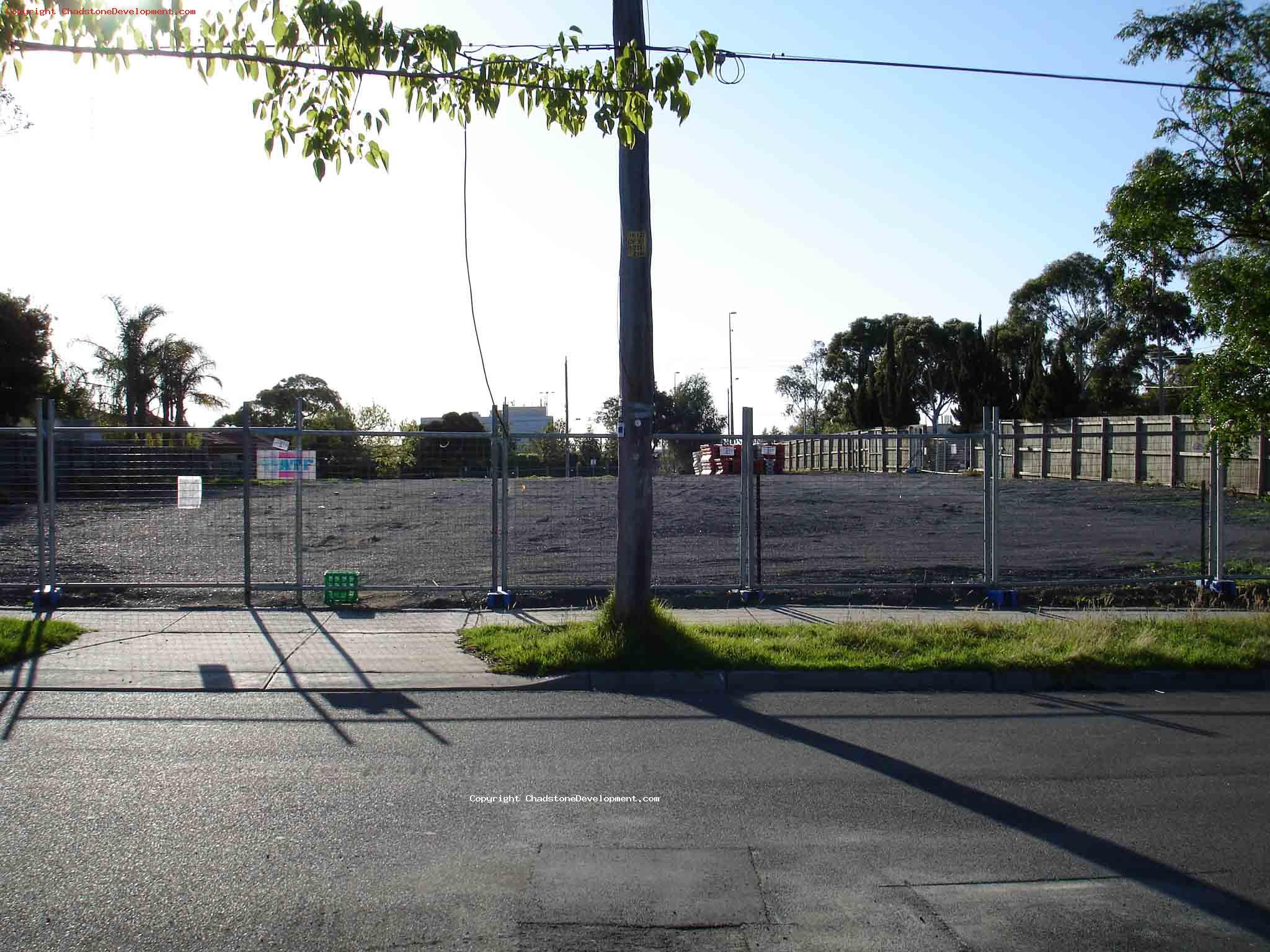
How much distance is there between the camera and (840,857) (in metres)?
4.95

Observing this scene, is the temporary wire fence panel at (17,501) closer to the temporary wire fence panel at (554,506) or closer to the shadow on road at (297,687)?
the shadow on road at (297,687)

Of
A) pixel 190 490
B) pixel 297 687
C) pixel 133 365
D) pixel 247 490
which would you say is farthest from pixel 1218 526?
pixel 133 365

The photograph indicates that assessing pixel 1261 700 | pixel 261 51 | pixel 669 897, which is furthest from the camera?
pixel 1261 700

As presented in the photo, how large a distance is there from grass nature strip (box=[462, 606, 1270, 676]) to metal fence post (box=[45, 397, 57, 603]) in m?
5.29

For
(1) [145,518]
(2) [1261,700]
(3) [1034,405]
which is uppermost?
(3) [1034,405]

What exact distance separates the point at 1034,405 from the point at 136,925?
171 ft

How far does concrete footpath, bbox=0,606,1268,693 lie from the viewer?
28.2 feet

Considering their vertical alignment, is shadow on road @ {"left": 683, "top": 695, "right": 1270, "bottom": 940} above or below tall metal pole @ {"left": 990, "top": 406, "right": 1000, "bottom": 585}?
below

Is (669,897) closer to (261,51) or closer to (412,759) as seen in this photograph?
(412,759)

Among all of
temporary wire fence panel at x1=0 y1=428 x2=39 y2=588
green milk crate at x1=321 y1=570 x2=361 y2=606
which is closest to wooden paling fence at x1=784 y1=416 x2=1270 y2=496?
green milk crate at x1=321 y1=570 x2=361 y2=606

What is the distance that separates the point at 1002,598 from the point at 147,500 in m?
10.8

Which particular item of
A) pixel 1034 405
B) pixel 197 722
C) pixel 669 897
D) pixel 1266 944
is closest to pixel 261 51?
pixel 197 722

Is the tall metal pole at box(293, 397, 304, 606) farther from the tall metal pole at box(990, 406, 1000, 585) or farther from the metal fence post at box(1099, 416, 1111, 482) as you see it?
the metal fence post at box(1099, 416, 1111, 482)

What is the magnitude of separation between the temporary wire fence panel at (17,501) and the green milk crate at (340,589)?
344 centimetres
